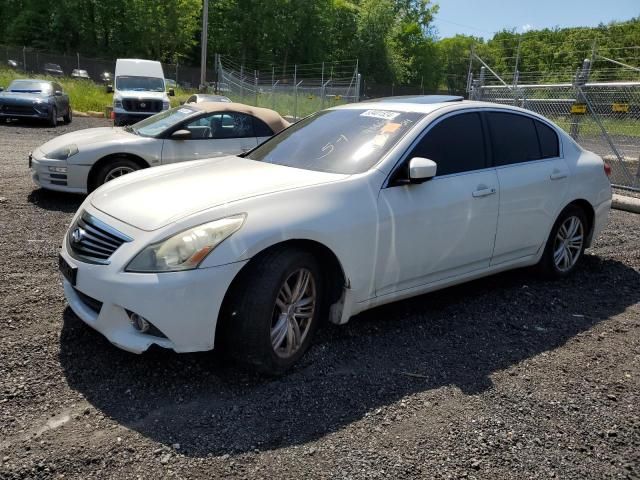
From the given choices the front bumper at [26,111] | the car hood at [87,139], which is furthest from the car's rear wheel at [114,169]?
the front bumper at [26,111]

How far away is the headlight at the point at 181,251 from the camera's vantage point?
3.01 meters

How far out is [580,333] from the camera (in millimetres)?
4281

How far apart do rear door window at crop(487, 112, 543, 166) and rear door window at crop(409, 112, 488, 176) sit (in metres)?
0.17

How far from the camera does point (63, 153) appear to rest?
711cm

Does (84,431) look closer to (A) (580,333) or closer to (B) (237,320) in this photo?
(B) (237,320)

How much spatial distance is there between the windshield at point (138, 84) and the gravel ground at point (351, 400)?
16470mm

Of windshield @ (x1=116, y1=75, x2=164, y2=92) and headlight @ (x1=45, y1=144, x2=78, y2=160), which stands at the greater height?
windshield @ (x1=116, y1=75, x2=164, y2=92)

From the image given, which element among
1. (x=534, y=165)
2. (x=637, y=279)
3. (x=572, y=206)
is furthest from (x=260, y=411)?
(x=637, y=279)

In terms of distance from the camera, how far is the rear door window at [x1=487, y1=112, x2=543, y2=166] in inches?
183

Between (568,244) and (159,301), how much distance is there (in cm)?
397

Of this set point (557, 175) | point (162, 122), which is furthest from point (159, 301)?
point (162, 122)

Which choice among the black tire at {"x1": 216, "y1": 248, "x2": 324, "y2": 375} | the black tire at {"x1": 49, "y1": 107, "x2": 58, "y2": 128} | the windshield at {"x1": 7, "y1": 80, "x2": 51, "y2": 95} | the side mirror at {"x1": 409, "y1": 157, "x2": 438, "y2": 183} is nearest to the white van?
the black tire at {"x1": 49, "y1": 107, "x2": 58, "y2": 128}

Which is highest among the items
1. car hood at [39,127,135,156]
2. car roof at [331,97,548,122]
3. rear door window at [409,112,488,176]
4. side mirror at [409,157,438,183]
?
car roof at [331,97,548,122]

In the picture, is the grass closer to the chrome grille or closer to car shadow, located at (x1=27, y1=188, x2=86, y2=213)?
car shadow, located at (x1=27, y1=188, x2=86, y2=213)
